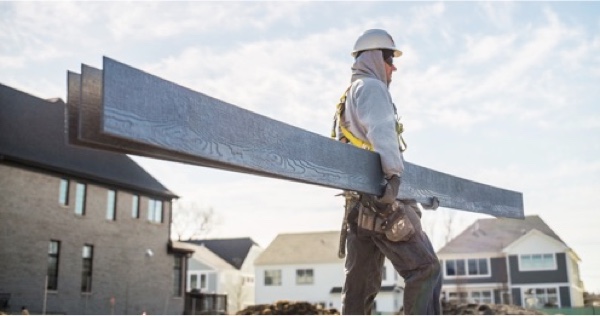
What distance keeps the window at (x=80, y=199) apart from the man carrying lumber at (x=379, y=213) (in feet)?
90.3

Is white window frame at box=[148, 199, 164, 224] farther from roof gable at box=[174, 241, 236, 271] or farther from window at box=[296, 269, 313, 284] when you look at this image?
window at box=[296, 269, 313, 284]

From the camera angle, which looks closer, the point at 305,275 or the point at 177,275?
the point at 177,275

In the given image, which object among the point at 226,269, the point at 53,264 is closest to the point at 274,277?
the point at 226,269

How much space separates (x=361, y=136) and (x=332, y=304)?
52983 mm

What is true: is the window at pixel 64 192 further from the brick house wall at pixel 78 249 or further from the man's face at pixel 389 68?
the man's face at pixel 389 68

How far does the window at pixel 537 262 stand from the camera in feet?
161

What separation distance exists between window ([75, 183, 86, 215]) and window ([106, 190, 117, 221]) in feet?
5.66

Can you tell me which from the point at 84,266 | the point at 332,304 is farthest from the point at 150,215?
the point at 332,304

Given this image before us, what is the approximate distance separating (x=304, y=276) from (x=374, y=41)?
54.7 metres

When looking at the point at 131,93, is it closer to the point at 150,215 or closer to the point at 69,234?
the point at 69,234

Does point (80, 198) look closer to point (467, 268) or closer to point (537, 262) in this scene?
point (467, 268)

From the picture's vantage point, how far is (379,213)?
12.1ft

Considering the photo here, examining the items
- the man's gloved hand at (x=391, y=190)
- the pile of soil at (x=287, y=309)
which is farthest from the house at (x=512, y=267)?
the man's gloved hand at (x=391, y=190)

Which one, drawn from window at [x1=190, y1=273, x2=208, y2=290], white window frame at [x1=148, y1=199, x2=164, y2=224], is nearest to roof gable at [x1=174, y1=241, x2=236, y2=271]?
window at [x1=190, y1=273, x2=208, y2=290]
